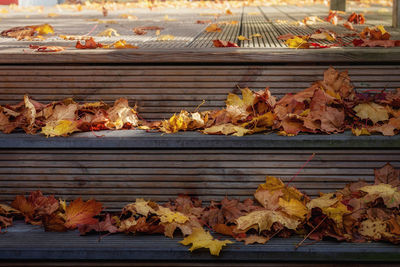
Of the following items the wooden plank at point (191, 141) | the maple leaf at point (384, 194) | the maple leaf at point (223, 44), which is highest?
the maple leaf at point (223, 44)

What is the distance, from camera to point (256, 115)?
1.67 metres

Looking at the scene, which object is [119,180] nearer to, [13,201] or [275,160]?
[13,201]

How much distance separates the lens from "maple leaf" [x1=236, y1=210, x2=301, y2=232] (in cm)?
142

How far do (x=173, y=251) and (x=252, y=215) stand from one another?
0.29 m

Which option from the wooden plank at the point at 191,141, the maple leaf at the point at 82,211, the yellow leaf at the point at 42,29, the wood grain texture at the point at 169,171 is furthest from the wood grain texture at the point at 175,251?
the yellow leaf at the point at 42,29

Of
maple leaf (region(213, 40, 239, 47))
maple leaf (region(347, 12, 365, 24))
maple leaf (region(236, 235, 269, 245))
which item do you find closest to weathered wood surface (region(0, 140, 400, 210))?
maple leaf (region(236, 235, 269, 245))

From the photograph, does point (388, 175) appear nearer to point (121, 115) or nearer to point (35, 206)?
point (121, 115)

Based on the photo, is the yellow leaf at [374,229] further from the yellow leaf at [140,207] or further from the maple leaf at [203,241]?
the yellow leaf at [140,207]

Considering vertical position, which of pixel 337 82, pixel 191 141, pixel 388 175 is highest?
pixel 337 82

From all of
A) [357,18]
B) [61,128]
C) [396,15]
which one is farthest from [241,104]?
[357,18]

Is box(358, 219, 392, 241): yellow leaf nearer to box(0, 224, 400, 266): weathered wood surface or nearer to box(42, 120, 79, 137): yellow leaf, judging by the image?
box(0, 224, 400, 266): weathered wood surface

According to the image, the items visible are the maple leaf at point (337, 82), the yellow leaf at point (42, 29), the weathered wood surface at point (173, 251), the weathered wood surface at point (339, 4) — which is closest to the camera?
the weathered wood surface at point (173, 251)

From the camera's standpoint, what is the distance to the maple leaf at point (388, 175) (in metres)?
1.53

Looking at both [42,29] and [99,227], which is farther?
[42,29]
